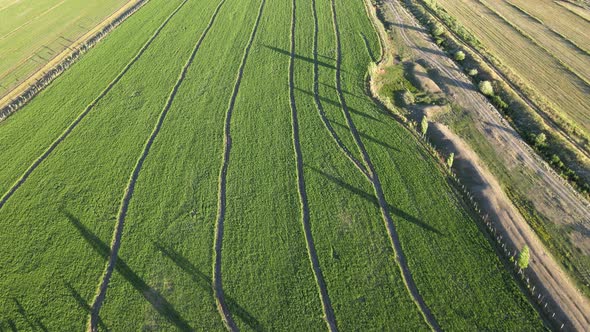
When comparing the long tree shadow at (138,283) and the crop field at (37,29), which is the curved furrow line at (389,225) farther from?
the crop field at (37,29)

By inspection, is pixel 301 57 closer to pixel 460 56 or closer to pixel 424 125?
pixel 424 125

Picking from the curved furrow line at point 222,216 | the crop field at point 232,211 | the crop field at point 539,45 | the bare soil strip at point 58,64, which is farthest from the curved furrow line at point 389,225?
the bare soil strip at point 58,64

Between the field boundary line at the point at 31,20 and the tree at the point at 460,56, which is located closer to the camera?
the tree at the point at 460,56

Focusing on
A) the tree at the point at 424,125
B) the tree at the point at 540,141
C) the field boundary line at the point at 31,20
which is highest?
the field boundary line at the point at 31,20

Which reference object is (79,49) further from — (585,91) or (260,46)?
(585,91)

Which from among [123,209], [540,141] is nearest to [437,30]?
[540,141]
